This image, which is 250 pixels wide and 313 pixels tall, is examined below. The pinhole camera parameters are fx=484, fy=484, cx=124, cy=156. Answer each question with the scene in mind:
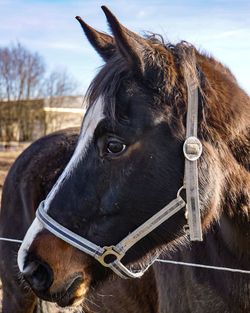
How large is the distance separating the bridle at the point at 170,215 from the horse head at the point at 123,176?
0.02 m

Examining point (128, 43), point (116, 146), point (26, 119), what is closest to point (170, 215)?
point (116, 146)

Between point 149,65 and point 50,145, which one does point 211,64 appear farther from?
point 50,145

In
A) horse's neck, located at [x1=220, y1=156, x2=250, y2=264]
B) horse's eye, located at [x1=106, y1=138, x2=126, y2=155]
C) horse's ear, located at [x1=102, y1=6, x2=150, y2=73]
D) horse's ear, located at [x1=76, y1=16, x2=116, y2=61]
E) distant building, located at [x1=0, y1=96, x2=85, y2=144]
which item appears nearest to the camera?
horse's ear, located at [x1=102, y1=6, x2=150, y2=73]

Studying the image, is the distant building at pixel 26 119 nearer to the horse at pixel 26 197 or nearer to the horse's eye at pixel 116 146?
the horse at pixel 26 197

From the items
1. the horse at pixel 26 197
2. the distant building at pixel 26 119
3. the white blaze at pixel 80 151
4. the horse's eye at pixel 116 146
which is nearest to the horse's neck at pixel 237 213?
the horse's eye at pixel 116 146

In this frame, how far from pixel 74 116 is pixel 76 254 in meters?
37.6

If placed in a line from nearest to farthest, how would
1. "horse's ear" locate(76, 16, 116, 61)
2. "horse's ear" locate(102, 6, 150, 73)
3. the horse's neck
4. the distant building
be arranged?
"horse's ear" locate(102, 6, 150, 73) → the horse's neck → "horse's ear" locate(76, 16, 116, 61) → the distant building

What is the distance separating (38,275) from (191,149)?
90 cm

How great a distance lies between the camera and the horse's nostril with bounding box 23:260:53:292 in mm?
2189

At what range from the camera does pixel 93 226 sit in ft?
7.32

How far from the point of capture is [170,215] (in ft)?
7.20

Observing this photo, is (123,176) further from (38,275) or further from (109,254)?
(38,275)

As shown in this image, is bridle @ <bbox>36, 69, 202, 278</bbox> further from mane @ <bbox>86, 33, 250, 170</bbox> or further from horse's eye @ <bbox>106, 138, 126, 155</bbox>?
horse's eye @ <bbox>106, 138, 126, 155</bbox>

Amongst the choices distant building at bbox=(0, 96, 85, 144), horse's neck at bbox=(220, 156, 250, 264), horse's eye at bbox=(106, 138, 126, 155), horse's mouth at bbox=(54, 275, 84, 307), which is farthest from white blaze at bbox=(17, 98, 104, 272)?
distant building at bbox=(0, 96, 85, 144)
